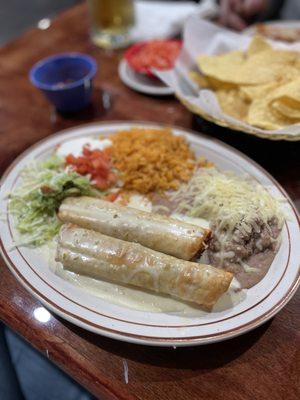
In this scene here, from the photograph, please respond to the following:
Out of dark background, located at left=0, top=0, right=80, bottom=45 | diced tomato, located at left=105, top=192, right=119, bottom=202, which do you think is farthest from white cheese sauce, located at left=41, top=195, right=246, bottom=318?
dark background, located at left=0, top=0, right=80, bottom=45

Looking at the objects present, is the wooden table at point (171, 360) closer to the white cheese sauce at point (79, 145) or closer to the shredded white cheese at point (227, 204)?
the shredded white cheese at point (227, 204)

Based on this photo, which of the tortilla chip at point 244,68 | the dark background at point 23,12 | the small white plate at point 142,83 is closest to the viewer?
the tortilla chip at point 244,68

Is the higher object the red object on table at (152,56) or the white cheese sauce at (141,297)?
the red object on table at (152,56)

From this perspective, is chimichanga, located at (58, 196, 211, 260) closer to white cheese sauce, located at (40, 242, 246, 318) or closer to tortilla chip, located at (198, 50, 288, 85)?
white cheese sauce, located at (40, 242, 246, 318)

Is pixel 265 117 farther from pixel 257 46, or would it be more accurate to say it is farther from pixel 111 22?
pixel 111 22

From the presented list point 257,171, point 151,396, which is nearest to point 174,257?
point 151,396

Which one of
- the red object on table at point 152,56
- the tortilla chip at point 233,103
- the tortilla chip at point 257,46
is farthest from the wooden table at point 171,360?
the red object on table at point 152,56

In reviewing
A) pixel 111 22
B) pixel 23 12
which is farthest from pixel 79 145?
pixel 23 12

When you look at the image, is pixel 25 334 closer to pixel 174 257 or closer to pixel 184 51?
pixel 174 257
